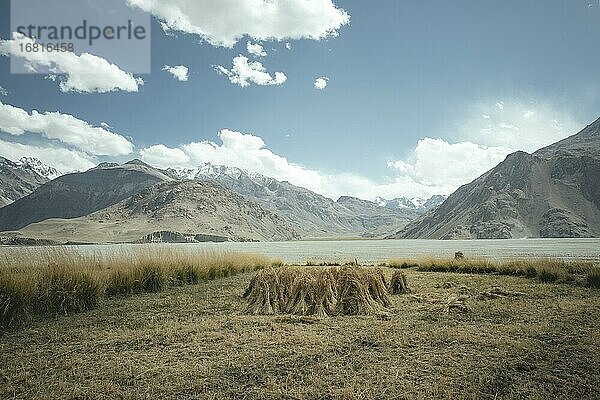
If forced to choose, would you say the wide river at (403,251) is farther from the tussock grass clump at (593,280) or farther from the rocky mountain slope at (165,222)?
the rocky mountain slope at (165,222)

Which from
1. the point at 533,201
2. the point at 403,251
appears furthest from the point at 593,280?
the point at 533,201

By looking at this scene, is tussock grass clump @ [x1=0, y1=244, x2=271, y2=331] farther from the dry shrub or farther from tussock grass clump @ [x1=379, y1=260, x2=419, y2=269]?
tussock grass clump @ [x1=379, y1=260, x2=419, y2=269]

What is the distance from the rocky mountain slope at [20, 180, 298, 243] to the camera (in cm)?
14425

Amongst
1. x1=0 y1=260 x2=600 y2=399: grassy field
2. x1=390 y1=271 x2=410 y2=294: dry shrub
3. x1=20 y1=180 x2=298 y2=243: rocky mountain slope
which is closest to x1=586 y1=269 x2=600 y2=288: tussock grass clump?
x1=0 y1=260 x2=600 y2=399: grassy field

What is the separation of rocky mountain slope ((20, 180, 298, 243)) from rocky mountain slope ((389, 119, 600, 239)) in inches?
3378

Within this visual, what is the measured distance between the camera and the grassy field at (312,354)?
5219 mm

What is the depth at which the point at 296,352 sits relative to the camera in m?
6.82

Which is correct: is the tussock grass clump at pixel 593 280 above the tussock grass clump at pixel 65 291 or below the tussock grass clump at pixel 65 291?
below

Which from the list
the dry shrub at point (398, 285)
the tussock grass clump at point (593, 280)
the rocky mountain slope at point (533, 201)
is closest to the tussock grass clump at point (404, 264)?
the tussock grass clump at point (593, 280)

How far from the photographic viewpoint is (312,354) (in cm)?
671

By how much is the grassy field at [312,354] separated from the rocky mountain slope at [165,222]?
125 m

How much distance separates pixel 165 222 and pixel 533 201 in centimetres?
13703

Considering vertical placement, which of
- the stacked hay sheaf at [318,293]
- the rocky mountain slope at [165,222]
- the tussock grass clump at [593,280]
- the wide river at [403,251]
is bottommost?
the wide river at [403,251]

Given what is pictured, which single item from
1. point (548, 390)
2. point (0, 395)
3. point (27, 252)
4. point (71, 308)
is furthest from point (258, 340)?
point (27, 252)
